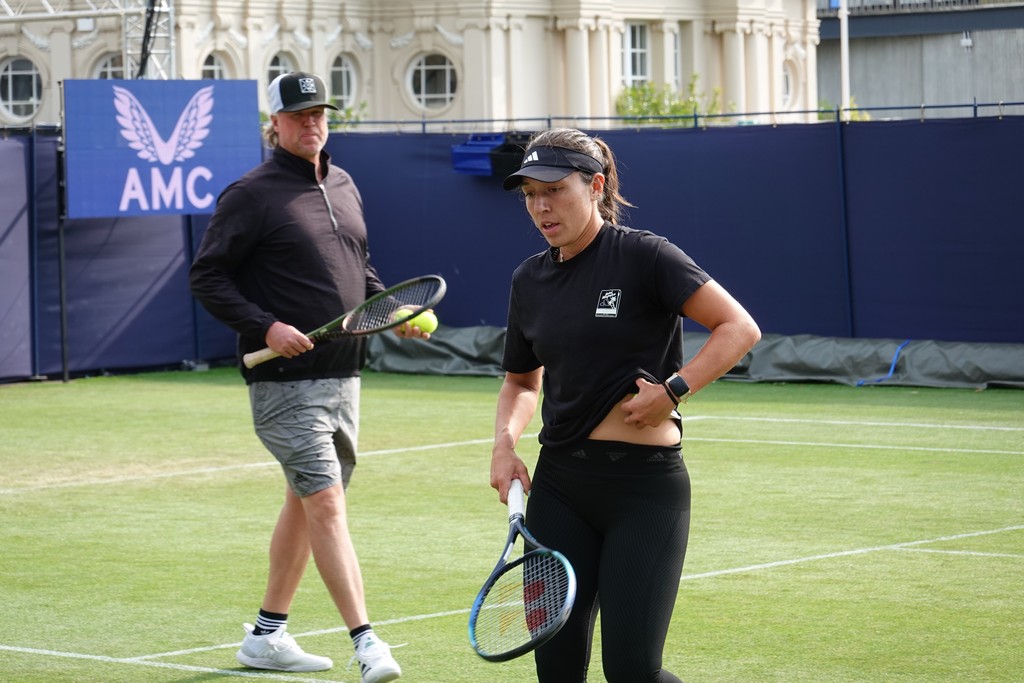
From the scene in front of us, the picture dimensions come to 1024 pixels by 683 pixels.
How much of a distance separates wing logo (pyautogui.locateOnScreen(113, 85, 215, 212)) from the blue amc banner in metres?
0.01

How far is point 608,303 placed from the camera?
523 cm

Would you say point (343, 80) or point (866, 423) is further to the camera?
point (343, 80)

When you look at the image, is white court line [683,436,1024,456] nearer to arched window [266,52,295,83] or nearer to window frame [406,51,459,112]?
arched window [266,52,295,83]

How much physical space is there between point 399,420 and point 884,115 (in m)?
48.5

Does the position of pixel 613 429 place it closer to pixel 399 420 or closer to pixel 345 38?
pixel 399 420

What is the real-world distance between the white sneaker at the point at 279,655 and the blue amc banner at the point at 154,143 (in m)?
12.7

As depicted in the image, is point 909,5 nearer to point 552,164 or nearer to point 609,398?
point 552,164

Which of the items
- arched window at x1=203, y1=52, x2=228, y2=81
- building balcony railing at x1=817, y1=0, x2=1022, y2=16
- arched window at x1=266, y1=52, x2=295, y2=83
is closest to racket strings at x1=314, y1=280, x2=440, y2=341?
arched window at x1=203, y1=52, x2=228, y2=81

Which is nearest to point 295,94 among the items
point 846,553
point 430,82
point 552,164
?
point 552,164

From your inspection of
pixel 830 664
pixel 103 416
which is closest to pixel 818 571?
pixel 830 664

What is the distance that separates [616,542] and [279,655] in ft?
8.05

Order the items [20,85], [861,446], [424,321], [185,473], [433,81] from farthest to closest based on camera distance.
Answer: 1. [433,81]
2. [20,85]
3. [861,446]
4. [185,473]
5. [424,321]

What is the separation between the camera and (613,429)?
5.25 metres

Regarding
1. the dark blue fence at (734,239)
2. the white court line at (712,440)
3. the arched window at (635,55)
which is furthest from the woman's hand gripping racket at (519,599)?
the arched window at (635,55)
